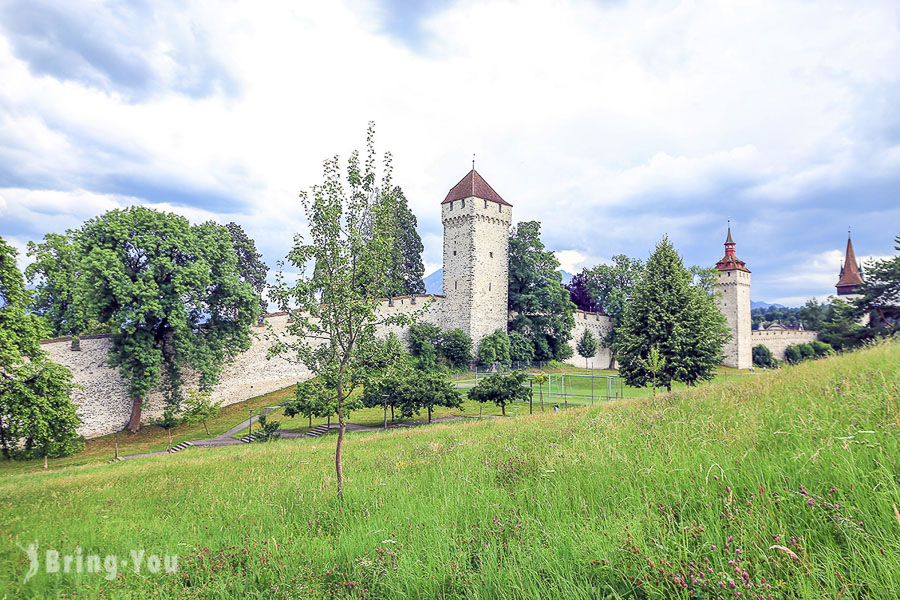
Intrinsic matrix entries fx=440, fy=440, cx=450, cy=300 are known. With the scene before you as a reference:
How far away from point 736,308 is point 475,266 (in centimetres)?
4242

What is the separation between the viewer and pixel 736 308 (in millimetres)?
62125

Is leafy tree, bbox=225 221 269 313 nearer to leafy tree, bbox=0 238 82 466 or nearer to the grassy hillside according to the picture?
leafy tree, bbox=0 238 82 466

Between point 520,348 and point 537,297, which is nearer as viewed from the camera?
point 520,348

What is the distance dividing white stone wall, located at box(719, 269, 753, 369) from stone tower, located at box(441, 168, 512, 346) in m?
36.7

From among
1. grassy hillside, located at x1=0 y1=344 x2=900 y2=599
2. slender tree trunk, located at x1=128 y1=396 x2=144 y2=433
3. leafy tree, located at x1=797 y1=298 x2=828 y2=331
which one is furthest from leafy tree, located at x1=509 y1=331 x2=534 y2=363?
leafy tree, located at x1=797 y1=298 x2=828 y2=331

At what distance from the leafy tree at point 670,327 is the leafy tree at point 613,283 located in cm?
3489

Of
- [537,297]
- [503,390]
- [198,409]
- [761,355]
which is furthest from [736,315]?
[198,409]

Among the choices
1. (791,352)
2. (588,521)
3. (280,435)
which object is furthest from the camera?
(791,352)

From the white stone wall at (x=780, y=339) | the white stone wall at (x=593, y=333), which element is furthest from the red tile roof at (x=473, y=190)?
the white stone wall at (x=780, y=339)

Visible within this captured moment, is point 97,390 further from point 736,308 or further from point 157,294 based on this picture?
point 736,308

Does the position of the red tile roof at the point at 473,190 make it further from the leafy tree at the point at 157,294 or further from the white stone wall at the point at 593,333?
the leafy tree at the point at 157,294

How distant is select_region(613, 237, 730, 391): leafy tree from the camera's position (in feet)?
76.6

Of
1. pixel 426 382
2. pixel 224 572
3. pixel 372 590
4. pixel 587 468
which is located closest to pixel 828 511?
pixel 587 468

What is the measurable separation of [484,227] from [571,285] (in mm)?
28080
